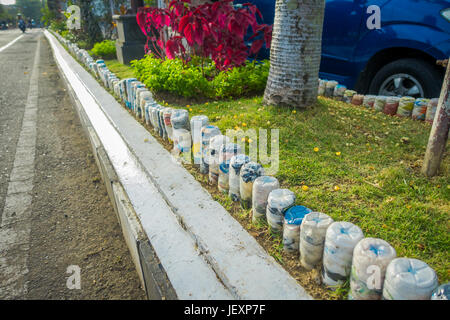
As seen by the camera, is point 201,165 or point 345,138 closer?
point 201,165

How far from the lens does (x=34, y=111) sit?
5.92 m

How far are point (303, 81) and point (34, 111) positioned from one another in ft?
16.2

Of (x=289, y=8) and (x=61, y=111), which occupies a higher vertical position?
(x=289, y=8)

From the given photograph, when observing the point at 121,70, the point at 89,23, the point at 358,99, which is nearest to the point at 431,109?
the point at 358,99

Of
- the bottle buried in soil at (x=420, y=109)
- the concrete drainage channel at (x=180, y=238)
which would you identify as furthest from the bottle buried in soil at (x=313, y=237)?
the bottle buried in soil at (x=420, y=109)

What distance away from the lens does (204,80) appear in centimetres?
446

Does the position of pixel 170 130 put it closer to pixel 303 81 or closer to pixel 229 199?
pixel 229 199

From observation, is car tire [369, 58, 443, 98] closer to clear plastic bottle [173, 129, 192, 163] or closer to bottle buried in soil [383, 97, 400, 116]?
bottle buried in soil [383, 97, 400, 116]

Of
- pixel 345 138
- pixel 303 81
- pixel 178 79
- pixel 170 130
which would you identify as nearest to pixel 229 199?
pixel 170 130

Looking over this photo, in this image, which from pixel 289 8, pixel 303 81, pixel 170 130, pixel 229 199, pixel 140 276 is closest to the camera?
pixel 140 276

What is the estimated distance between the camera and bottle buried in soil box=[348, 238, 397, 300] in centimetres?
142

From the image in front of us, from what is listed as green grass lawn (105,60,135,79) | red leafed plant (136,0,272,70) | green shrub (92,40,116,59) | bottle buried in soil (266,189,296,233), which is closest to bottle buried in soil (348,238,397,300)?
bottle buried in soil (266,189,296,233)

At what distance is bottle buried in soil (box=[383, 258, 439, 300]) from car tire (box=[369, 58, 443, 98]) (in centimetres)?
316

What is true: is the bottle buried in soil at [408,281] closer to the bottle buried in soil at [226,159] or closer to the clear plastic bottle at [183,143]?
the bottle buried in soil at [226,159]
